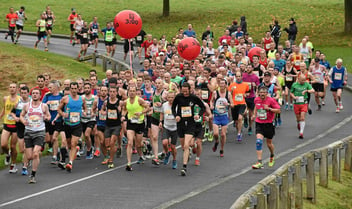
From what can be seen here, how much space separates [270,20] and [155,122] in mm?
33718

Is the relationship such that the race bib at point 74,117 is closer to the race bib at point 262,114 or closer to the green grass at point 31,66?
the race bib at point 262,114

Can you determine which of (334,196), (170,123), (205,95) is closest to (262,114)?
(170,123)

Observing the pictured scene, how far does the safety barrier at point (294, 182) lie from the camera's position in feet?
37.7

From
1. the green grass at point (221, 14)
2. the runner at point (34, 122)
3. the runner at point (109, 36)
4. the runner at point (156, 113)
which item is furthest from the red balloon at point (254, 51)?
the runner at point (34, 122)

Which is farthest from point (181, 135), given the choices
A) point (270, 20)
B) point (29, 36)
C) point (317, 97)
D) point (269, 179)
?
point (270, 20)

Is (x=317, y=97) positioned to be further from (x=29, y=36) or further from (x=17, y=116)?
(x=29, y=36)

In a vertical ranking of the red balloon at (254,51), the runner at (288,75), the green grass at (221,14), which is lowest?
the runner at (288,75)

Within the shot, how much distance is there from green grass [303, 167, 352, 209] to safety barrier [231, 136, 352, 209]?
6.4 inches

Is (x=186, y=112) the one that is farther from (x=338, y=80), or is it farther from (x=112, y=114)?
(x=338, y=80)

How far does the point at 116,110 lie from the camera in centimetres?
1828

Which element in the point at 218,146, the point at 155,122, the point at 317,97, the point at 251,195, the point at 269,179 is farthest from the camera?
the point at 317,97

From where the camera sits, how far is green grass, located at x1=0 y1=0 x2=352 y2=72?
4588 cm

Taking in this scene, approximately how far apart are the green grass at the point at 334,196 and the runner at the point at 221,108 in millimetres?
3225

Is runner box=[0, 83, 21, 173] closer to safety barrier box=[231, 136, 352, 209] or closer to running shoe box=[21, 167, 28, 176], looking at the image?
running shoe box=[21, 167, 28, 176]
